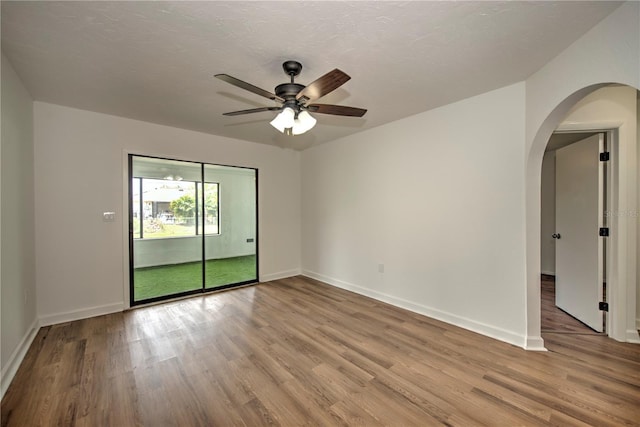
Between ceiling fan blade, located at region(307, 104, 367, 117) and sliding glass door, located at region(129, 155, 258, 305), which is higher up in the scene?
ceiling fan blade, located at region(307, 104, 367, 117)

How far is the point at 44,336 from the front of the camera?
282 centimetres

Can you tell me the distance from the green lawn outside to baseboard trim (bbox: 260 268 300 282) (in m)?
0.17

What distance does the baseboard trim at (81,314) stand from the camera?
10.2 feet

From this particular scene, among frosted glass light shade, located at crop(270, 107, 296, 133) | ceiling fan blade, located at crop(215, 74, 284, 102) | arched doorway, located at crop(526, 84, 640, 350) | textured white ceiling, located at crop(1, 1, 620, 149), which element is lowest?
arched doorway, located at crop(526, 84, 640, 350)

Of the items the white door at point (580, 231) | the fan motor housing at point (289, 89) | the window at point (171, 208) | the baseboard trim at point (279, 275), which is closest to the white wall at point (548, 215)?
the white door at point (580, 231)

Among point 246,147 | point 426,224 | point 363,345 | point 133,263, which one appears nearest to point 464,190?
point 426,224

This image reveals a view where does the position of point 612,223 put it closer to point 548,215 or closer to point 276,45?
point 548,215

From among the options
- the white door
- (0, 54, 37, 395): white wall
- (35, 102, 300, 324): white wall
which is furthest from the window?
the white door

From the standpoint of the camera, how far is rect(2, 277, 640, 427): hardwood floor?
1.73 meters

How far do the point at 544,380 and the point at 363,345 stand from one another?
1456 millimetres

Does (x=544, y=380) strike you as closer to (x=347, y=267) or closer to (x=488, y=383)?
(x=488, y=383)

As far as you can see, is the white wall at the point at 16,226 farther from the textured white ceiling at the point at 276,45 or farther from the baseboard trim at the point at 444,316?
the baseboard trim at the point at 444,316

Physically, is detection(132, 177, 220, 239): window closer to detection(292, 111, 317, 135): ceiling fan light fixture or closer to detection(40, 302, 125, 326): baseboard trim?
detection(40, 302, 125, 326): baseboard trim

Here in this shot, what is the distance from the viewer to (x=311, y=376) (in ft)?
7.00
